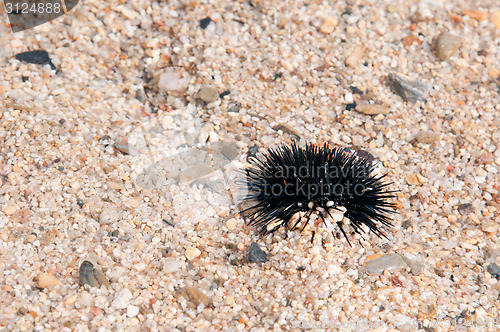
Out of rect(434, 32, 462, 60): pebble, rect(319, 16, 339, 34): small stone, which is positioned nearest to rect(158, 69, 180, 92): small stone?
rect(319, 16, 339, 34): small stone

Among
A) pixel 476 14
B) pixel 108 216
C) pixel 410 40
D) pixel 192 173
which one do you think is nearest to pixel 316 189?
pixel 192 173

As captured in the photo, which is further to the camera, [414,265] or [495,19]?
[495,19]

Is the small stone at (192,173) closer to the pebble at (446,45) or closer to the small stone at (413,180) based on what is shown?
the small stone at (413,180)

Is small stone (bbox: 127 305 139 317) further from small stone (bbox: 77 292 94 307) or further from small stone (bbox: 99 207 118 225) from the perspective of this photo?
small stone (bbox: 99 207 118 225)

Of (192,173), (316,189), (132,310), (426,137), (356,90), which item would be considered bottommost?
(132,310)

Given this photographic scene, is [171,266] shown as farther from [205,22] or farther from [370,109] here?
[205,22]

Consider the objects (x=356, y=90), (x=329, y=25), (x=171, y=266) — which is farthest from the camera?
(x=329, y=25)

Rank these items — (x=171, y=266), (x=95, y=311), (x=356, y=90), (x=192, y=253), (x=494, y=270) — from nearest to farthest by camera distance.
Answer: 1. (x=95, y=311)
2. (x=171, y=266)
3. (x=192, y=253)
4. (x=494, y=270)
5. (x=356, y=90)

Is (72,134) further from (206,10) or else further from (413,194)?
(413,194)
